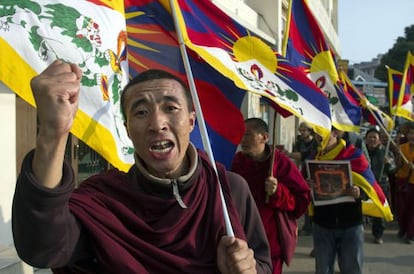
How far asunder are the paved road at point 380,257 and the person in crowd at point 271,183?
8.48 ft

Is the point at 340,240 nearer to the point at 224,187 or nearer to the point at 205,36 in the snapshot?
the point at 205,36

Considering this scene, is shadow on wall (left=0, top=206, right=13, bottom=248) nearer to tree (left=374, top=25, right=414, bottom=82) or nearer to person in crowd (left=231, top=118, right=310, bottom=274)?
person in crowd (left=231, top=118, right=310, bottom=274)


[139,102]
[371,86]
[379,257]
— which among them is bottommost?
[379,257]

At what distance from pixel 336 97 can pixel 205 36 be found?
2.46m

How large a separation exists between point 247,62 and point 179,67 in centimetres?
68

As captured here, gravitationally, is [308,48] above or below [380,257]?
above

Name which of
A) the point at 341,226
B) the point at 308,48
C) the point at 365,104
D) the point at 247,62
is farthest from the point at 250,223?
the point at 365,104

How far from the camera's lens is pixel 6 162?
4941 millimetres

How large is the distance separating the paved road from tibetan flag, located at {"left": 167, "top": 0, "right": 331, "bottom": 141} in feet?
10.3

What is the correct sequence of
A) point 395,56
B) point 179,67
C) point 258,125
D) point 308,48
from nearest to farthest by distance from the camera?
point 179,67
point 258,125
point 308,48
point 395,56

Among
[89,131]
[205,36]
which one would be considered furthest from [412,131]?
[89,131]

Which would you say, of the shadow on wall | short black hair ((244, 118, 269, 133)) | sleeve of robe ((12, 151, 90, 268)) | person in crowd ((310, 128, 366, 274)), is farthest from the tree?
sleeve of robe ((12, 151, 90, 268))

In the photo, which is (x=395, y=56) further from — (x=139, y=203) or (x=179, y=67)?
(x=139, y=203)

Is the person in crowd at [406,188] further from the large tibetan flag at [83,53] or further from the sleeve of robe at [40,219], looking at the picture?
the sleeve of robe at [40,219]
